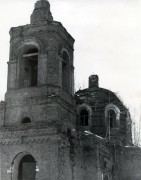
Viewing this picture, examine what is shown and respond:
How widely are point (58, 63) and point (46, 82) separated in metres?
1.38

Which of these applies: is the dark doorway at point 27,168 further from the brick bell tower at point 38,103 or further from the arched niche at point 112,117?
the arched niche at point 112,117

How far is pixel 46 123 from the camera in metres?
18.4

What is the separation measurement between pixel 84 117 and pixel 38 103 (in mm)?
7628

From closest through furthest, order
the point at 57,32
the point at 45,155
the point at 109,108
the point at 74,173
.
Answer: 1. the point at 45,155
2. the point at 74,173
3. the point at 57,32
4. the point at 109,108

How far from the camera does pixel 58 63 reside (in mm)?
20141

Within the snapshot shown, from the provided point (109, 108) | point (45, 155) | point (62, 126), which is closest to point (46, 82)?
point (62, 126)

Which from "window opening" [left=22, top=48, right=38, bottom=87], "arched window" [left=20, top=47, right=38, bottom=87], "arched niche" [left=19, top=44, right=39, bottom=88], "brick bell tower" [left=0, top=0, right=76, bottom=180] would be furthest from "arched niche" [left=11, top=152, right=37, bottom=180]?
"window opening" [left=22, top=48, right=38, bottom=87]

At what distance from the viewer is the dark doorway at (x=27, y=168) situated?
1880 cm

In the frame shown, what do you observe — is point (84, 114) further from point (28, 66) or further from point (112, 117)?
point (28, 66)

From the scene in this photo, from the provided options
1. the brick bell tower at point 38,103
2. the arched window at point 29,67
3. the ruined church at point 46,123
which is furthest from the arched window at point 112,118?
the arched window at point 29,67

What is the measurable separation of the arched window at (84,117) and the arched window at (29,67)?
5810 millimetres

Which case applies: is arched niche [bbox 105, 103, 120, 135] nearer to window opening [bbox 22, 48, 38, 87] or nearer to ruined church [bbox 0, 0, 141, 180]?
ruined church [bbox 0, 0, 141, 180]

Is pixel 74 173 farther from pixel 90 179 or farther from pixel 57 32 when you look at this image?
pixel 57 32

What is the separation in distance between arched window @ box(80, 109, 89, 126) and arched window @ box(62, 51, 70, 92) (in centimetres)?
523
